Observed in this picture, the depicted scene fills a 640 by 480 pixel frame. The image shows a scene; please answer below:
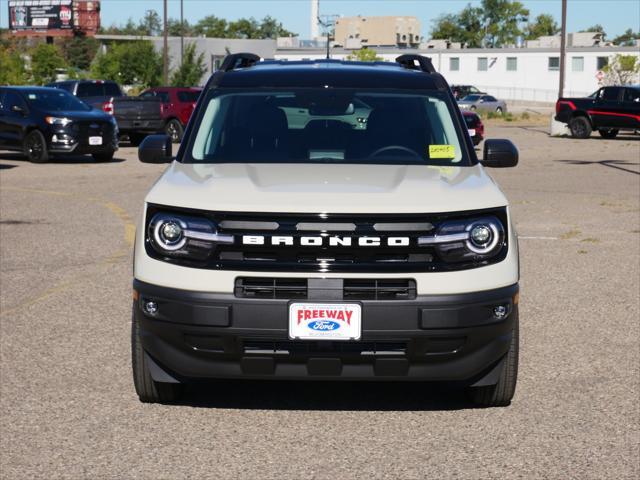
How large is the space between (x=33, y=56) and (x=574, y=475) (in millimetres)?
80056

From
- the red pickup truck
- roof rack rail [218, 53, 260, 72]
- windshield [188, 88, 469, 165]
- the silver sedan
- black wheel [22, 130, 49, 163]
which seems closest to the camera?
windshield [188, 88, 469, 165]

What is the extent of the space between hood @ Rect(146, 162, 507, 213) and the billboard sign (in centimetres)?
13644

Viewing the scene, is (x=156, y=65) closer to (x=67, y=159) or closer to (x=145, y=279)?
(x=67, y=159)

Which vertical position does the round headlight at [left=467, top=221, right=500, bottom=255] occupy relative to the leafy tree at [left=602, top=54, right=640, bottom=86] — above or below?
above

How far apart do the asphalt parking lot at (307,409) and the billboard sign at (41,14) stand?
133m

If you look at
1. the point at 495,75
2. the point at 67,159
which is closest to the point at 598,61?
the point at 495,75

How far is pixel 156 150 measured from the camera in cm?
684

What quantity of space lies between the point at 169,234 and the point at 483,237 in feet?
4.84

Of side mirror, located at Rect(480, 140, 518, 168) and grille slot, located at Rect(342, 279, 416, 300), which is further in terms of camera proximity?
side mirror, located at Rect(480, 140, 518, 168)

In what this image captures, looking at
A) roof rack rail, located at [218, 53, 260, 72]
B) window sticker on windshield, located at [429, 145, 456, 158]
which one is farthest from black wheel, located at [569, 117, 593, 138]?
window sticker on windshield, located at [429, 145, 456, 158]

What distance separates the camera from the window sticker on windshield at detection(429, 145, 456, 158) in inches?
254

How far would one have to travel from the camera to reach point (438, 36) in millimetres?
159250

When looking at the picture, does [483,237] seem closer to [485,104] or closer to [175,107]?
[175,107]

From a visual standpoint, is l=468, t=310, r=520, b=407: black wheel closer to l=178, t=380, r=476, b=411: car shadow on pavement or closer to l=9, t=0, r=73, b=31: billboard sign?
l=178, t=380, r=476, b=411: car shadow on pavement
